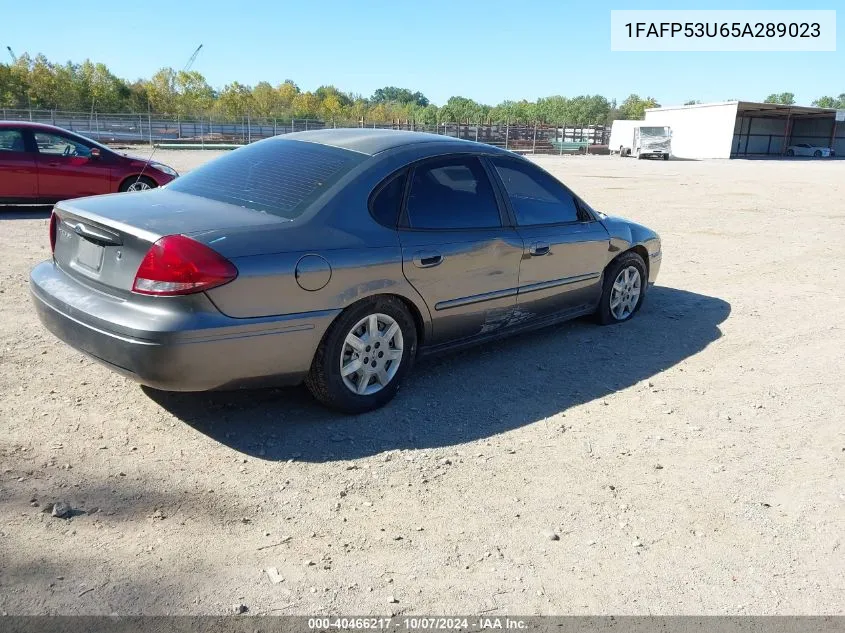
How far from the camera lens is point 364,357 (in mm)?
4059

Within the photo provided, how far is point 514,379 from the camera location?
15.9ft

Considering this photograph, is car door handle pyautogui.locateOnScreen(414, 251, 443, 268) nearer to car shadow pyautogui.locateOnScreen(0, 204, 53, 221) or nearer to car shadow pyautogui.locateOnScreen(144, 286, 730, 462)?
car shadow pyautogui.locateOnScreen(144, 286, 730, 462)

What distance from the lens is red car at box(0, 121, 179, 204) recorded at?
10719 millimetres

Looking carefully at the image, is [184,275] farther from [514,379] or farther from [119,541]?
[514,379]

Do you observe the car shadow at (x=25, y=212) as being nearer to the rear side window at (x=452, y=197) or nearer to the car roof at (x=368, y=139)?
the car roof at (x=368, y=139)

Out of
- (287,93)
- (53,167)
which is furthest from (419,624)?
(287,93)

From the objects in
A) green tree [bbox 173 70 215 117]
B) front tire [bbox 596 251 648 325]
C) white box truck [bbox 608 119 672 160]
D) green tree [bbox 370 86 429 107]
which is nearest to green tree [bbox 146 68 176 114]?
green tree [bbox 173 70 215 117]

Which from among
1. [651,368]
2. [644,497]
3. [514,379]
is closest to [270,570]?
[644,497]

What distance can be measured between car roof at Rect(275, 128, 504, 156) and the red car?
6.77 metres

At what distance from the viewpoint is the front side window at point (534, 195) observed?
197 inches

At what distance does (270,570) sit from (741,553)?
1918mm

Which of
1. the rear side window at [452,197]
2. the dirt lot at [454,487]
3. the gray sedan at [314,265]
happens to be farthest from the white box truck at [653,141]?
the rear side window at [452,197]

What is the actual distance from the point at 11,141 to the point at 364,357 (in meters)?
9.27

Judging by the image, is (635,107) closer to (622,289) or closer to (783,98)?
(783,98)
